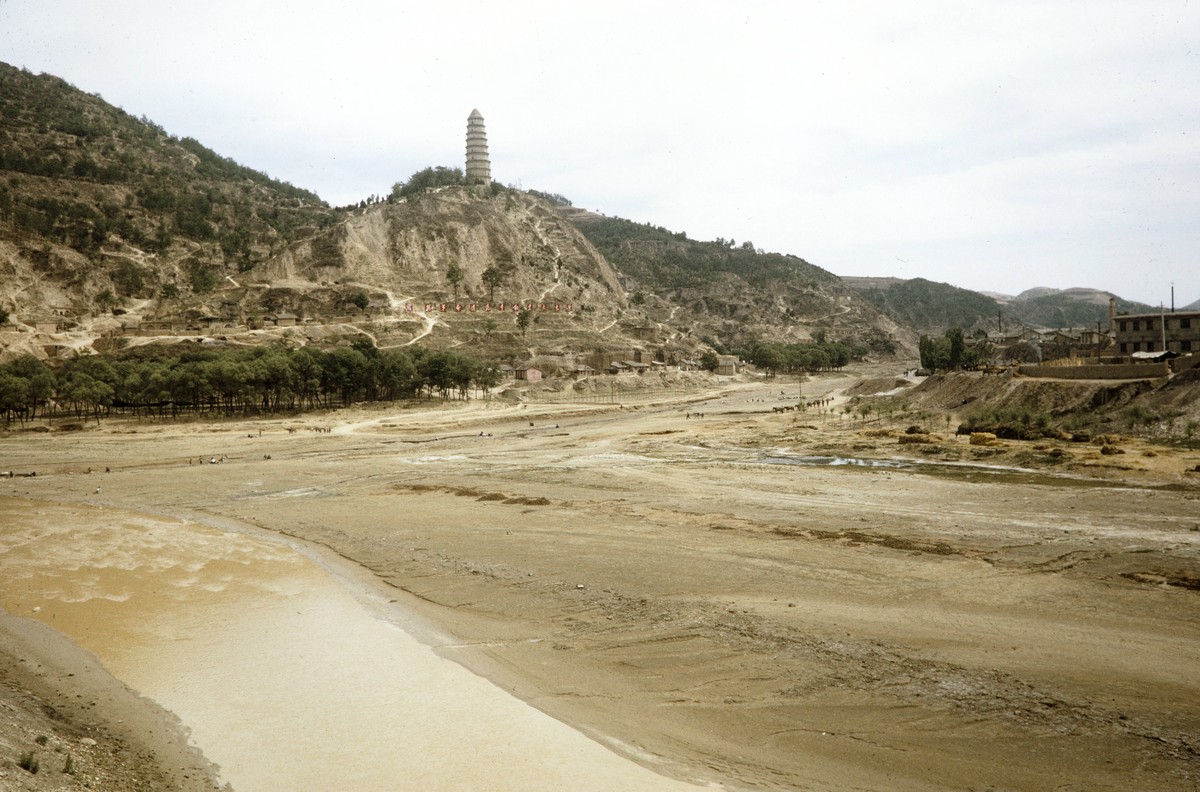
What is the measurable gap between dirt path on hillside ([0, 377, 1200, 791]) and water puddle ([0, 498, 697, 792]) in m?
0.86

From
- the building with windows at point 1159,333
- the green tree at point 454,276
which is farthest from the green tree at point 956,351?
the green tree at point 454,276

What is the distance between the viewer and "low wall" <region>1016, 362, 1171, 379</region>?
43938 mm

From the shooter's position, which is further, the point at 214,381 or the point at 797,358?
the point at 797,358

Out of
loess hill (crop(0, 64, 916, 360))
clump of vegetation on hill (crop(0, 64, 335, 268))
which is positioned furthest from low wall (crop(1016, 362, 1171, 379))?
clump of vegetation on hill (crop(0, 64, 335, 268))

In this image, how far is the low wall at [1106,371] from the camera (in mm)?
43938

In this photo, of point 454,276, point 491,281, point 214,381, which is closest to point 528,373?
point 491,281

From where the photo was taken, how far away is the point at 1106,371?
46344 millimetres

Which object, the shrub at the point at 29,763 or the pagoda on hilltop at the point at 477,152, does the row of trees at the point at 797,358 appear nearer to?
the pagoda on hilltop at the point at 477,152

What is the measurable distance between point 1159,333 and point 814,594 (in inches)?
2518

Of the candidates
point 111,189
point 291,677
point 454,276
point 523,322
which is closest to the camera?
point 291,677

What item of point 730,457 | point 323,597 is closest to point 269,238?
point 730,457

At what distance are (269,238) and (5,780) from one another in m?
135

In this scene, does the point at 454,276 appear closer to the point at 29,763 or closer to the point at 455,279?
the point at 455,279

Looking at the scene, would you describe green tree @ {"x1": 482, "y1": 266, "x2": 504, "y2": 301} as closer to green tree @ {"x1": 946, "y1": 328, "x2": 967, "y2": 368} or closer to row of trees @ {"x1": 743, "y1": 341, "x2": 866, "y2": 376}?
row of trees @ {"x1": 743, "y1": 341, "x2": 866, "y2": 376}
